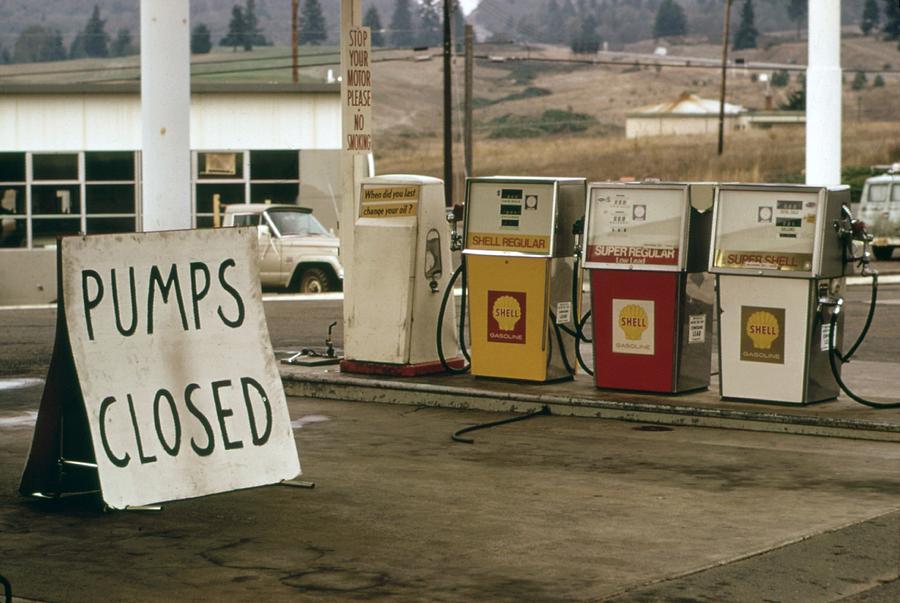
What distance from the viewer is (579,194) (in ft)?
38.5

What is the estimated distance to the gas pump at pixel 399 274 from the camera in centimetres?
1198

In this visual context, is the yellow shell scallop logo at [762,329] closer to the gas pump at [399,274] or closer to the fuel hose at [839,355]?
the fuel hose at [839,355]

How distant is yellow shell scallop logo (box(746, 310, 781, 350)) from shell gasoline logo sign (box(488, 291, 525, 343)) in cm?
186

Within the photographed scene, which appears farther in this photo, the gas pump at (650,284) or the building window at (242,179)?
the building window at (242,179)

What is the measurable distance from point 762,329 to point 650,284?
906 mm

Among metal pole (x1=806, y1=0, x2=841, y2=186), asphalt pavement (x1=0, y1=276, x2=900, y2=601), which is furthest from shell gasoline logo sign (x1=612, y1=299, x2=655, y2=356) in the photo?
metal pole (x1=806, y1=0, x2=841, y2=186)

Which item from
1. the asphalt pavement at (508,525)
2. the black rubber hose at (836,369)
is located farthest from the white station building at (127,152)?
the asphalt pavement at (508,525)

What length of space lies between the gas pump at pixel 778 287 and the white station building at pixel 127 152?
79.8 ft

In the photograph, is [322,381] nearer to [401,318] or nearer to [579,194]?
[401,318]

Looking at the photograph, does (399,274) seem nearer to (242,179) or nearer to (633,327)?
(633,327)

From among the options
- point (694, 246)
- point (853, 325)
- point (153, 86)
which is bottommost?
point (853, 325)

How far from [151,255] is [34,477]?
1.36 m

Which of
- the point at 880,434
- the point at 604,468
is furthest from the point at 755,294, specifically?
the point at 604,468

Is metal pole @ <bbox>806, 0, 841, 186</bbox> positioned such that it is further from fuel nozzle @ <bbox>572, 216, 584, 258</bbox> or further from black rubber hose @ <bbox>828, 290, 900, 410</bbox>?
black rubber hose @ <bbox>828, 290, 900, 410</bbox>
